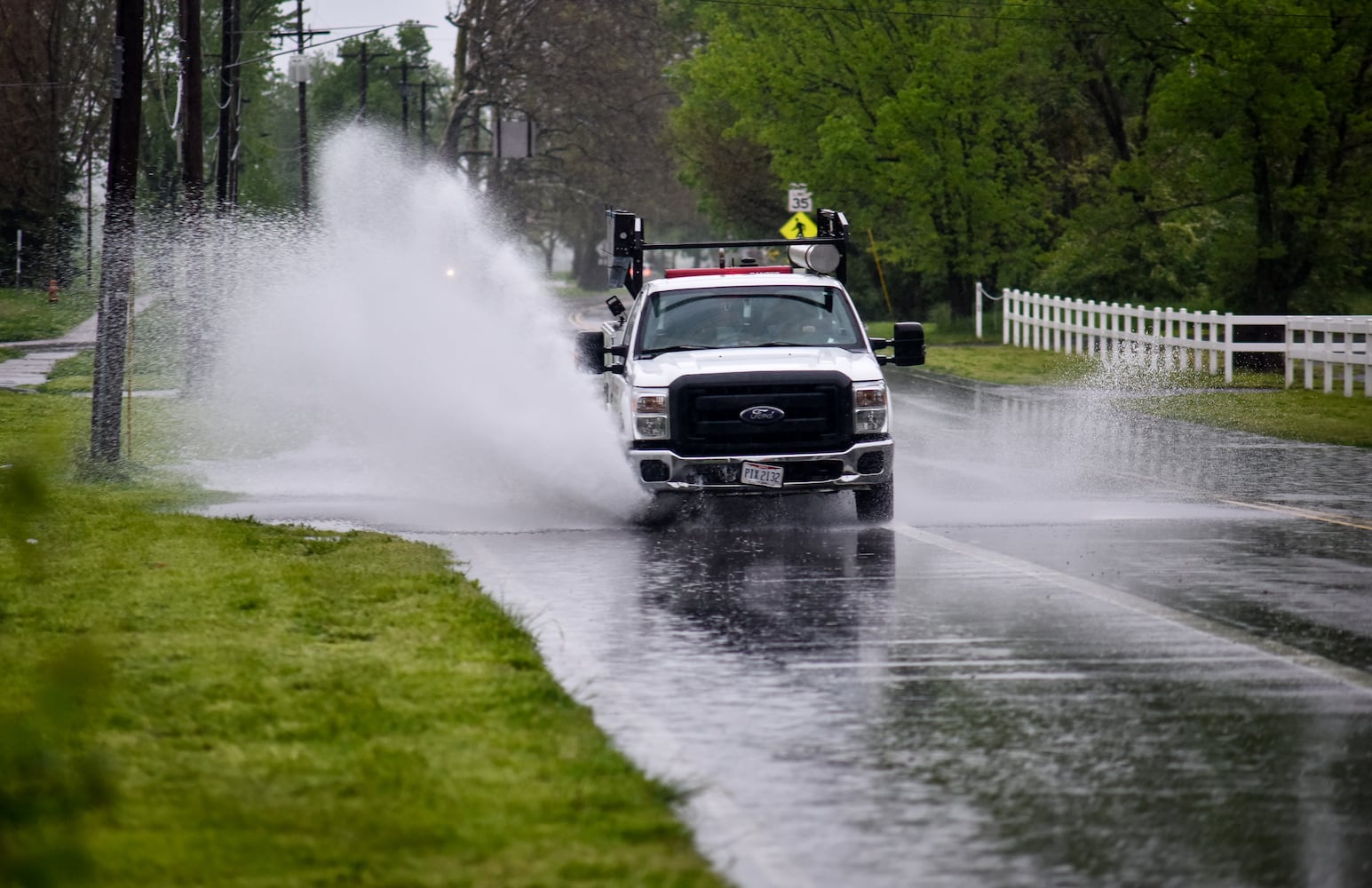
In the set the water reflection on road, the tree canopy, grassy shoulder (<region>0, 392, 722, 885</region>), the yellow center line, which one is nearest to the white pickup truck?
the water reflection on road

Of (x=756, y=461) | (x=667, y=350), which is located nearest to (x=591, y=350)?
(x=667, y=350)

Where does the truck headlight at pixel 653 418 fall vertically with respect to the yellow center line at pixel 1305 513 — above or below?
above

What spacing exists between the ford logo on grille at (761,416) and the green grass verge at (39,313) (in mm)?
35547

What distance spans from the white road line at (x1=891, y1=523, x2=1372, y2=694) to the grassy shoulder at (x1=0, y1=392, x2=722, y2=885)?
330 cm

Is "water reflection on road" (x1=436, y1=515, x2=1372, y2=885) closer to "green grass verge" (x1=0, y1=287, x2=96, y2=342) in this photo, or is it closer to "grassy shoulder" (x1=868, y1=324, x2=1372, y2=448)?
"grassy shoulder" (x1=868, y1=324, x2=1372, y2=448)

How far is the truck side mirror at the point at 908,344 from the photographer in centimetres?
1599

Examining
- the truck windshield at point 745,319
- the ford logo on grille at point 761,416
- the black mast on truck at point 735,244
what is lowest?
the ford logo on grille at point 761,416

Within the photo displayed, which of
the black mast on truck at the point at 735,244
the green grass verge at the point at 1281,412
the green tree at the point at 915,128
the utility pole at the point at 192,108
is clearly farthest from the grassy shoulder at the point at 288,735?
the green tree at the point at 915,128

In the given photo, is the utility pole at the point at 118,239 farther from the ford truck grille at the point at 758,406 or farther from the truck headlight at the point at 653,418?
the ford truck grille at the point at 758,406

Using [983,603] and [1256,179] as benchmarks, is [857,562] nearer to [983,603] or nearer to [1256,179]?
[983,603]

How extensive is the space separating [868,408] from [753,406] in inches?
34.5

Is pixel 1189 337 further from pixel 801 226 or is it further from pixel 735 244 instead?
pixel 735 244

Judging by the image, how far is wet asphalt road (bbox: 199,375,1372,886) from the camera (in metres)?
6.18

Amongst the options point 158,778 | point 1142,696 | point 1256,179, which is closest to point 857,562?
point 1142,696
